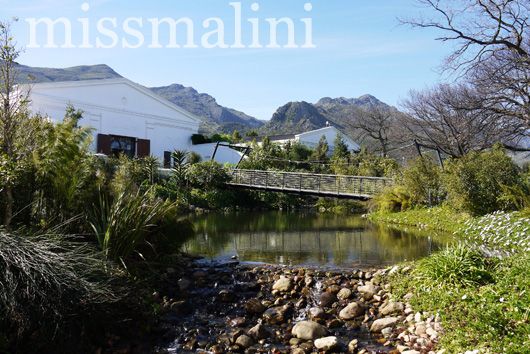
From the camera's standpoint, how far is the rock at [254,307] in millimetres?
6941

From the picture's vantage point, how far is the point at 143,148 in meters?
32.6

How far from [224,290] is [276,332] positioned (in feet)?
5.50

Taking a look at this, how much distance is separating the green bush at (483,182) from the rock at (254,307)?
9934 millimetres

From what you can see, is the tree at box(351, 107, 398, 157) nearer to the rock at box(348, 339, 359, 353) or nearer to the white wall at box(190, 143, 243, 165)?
the white wall at box(190, 143, 243, 165)

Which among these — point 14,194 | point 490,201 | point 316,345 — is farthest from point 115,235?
point 490,201

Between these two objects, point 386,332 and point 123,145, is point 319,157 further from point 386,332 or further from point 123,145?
A: point 386,332

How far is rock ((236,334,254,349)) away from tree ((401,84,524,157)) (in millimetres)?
14581

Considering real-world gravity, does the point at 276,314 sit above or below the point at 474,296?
below

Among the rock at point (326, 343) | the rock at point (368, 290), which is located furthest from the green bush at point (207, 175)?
the rock at point (326, 343)

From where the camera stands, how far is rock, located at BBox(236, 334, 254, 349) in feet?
19.2

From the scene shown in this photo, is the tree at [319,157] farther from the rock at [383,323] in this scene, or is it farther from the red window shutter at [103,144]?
the rock at [383,323]

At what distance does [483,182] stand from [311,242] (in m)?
5.67

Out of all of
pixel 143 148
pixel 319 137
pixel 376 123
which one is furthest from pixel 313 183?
pixel 376 123

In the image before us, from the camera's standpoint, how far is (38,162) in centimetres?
700
